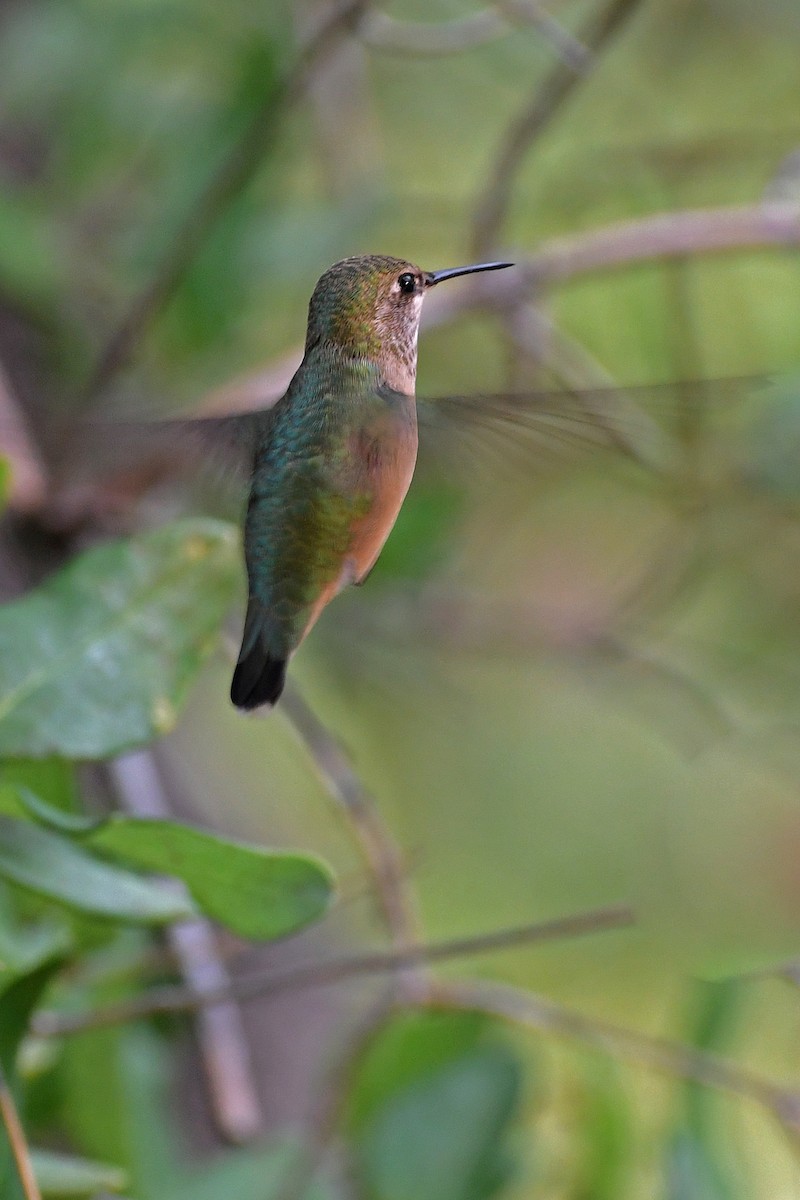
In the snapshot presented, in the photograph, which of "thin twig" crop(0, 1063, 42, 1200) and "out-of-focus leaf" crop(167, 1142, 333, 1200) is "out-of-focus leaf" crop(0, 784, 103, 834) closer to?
"thin twig" crop(0, 1063, 42, 1200)

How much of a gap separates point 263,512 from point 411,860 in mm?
543

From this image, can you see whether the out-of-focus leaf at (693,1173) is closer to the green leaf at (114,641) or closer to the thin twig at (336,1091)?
the thin twig at (336,1091)

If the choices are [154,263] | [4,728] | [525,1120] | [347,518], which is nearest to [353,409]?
[347,518]

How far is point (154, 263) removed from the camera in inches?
89.4

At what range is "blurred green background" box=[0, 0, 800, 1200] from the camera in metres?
1.81

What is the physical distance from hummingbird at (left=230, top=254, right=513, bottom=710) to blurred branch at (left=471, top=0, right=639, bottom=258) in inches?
18.0

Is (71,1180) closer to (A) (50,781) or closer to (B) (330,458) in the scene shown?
(A) (50,781)

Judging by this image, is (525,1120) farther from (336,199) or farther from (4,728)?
(336,199)

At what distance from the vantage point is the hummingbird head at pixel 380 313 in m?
1.21

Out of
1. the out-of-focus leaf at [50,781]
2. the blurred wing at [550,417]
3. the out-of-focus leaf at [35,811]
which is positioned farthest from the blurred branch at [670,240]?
the out-of-focus leaf at [35,811]

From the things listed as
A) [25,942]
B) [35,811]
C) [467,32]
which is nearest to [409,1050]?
[25,942]

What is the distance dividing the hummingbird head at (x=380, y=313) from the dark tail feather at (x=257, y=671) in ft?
0.76

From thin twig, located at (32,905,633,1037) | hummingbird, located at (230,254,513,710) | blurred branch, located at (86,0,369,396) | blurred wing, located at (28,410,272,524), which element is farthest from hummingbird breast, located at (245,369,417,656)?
blurred branch, located at (86,0,369,396)

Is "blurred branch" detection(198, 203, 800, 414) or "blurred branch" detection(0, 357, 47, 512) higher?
"blurred branch" detection(198, 203, 800, 414)
